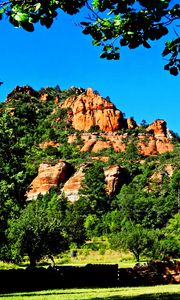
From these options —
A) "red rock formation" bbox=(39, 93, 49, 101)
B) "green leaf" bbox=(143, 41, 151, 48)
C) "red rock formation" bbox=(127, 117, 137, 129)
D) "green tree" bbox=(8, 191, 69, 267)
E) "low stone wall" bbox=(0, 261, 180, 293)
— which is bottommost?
"low stone wall" bbox=(0, 261, 180, 293)

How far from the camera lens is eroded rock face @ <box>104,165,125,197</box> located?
11081 cm

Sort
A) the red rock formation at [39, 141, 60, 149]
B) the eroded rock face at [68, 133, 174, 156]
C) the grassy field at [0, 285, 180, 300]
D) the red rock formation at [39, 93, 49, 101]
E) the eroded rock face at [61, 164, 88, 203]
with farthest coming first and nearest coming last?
the red rock formation at [39, 93, 49, 101], the red rock formation at [39, 141, 60, 149], the eroded rock face at [68, 133, 174, 156], the eroded rock face at [61, 164, 88, 203], the grassy field at [0, 285, 180, 300]

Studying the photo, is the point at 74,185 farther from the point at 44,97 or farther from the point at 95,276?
the point at 44,97

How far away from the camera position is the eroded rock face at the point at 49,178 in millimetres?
113375

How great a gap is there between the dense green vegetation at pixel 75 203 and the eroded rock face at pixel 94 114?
4595mm

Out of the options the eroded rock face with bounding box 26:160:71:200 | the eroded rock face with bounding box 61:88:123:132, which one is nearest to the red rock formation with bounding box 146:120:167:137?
the eroded rock face with bounding box 61:88:123:132

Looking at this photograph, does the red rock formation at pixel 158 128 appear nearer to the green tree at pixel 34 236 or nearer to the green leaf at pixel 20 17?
the green tree at pixel 34 236

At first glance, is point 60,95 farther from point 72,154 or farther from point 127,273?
point 127,273

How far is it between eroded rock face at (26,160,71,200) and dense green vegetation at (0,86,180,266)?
3.05m

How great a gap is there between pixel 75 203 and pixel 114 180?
16181mm

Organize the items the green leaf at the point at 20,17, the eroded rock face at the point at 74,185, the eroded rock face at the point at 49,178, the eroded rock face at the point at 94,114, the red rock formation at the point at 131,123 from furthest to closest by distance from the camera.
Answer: the red rock formation at the point at 131,123
the eroded rock face at the point at 94,114
the eroded rock face at the point at 49,178
the eroded rock face at the point at 74,185
the green leaf at the point at 20,17

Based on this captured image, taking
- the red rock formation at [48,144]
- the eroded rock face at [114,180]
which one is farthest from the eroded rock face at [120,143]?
the eroded rock face at [114,180]

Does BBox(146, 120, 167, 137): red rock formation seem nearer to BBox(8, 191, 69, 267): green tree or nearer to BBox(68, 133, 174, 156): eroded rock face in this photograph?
BBox(68, 133, 174, 156): eroded rock face

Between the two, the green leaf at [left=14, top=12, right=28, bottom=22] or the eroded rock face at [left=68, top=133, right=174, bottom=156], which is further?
the eroded rock face at [left=68, top=133, right=174, bottom=156]
